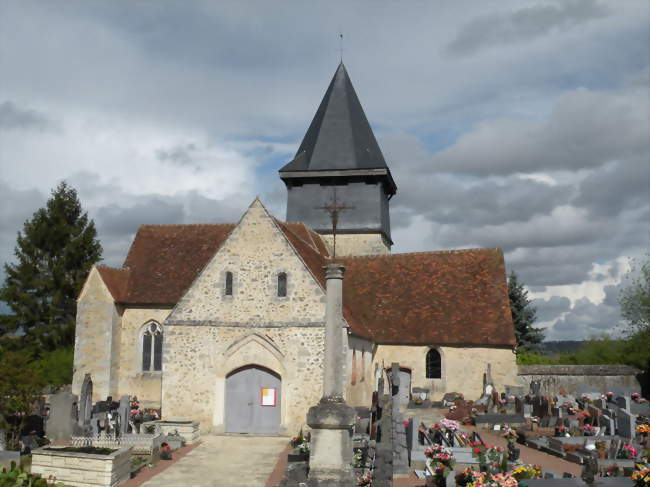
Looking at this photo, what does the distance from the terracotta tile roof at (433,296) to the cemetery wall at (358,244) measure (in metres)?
2.40

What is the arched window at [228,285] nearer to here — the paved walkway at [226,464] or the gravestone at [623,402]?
the paved walkway at [226,464]

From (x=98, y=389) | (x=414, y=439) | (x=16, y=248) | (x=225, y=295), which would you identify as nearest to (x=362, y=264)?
(x=225, y=295)

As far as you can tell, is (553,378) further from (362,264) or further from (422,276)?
(362,264)

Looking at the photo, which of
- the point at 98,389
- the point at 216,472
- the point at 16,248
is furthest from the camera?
the point at 16,248

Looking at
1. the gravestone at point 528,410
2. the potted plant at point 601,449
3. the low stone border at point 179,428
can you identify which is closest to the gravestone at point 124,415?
the low stone border at point 179,428

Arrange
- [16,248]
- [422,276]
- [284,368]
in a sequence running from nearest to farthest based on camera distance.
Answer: [284,368] < [422,276] < [16,248]

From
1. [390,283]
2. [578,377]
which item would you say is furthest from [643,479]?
[578,377]

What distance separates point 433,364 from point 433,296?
2.81 m

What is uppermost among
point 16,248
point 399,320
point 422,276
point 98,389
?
point 16,248

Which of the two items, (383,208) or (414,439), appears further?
(383,208)

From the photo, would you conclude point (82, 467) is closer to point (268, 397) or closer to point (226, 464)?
point (226, 464)

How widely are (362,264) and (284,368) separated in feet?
29.4

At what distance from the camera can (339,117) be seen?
32688mm

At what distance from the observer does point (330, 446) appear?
11.5m
